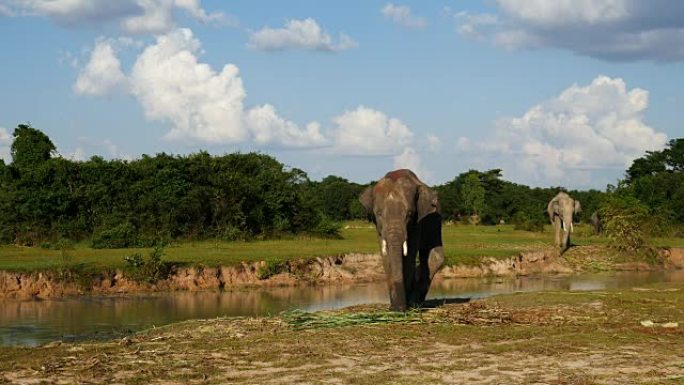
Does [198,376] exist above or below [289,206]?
below

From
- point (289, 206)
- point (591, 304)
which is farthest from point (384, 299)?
point (289, 206)

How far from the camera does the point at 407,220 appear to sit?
56.6ft

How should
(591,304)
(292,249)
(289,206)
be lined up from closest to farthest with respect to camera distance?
(591,304)
(292,249)
(289,206)

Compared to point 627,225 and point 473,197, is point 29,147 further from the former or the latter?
point 473,197

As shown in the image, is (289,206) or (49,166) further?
(289,206)

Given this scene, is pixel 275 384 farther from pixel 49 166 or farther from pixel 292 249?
pixel 49 166

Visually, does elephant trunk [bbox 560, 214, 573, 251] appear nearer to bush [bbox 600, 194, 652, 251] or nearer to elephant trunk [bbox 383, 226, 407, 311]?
bush [bbox 600, 194, 652, 251]

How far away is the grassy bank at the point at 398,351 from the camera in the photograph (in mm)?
11594

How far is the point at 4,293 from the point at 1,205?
528 inches

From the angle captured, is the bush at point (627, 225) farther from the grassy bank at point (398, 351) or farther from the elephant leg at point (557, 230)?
the grassy bank at point (398, 351)

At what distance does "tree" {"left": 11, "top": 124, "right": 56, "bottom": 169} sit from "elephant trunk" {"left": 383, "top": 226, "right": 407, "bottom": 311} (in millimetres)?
31926

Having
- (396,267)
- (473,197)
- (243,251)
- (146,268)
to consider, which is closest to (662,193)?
(473,197)

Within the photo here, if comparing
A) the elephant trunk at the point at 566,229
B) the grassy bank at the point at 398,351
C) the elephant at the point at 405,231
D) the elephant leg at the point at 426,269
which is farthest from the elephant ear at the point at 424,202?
the elephant trunk at the point at 566,229

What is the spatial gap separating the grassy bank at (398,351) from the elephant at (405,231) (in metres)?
0.85
